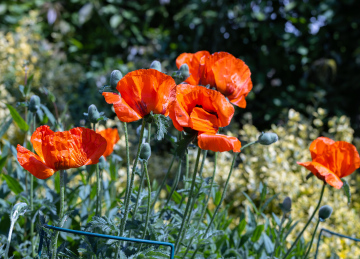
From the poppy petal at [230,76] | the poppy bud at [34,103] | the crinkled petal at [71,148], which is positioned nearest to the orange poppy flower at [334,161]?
the poppy petal at [230,76]

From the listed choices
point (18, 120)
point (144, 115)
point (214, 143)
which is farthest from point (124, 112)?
point (18, 120)

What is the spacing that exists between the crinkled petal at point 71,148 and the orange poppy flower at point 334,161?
45cm

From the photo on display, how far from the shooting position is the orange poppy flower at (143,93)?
581mm

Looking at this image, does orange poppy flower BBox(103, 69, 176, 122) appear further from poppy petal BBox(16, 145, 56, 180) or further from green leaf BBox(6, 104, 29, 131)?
green leaf BBox(6, 104, 29, 131)

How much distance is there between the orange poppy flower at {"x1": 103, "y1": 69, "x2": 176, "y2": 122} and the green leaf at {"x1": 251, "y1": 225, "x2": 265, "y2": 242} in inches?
23.6

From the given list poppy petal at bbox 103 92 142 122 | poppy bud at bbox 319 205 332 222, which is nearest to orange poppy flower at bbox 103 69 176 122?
poppy petal at bbox 103 92 142 122

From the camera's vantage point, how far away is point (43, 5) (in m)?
3.02

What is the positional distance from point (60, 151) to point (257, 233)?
26.9 inches

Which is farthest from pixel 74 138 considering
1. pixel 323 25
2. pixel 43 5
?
pixel 43 5

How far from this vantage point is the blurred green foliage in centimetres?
249

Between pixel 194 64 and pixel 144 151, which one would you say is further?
pixel 194 64

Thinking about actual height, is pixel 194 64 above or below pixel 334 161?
above

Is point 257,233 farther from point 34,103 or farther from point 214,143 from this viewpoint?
point 34,103

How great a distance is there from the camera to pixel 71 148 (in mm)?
605
